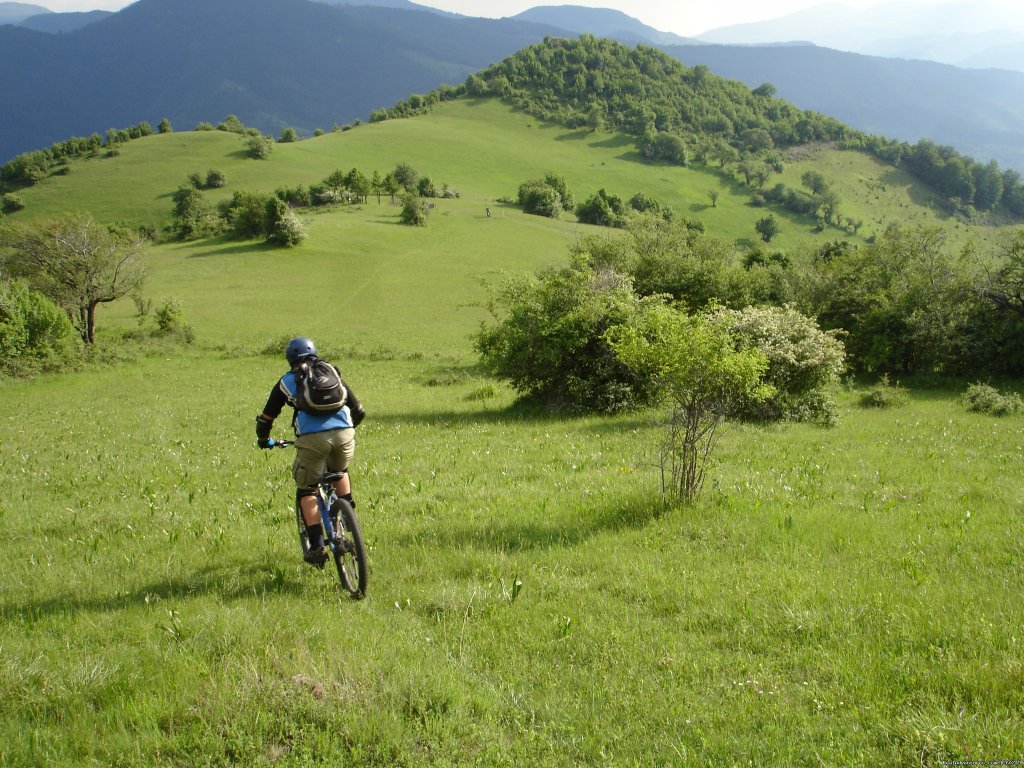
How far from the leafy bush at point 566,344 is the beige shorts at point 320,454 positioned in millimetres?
14300

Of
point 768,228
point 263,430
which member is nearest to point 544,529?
point 263,430

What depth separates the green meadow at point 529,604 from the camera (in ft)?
14.2

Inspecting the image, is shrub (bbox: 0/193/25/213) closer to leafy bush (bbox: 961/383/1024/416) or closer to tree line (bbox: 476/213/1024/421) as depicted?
tree line (bbox: 476/213/1024/421)

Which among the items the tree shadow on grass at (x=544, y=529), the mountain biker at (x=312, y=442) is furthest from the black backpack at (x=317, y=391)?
the tree shadow on grass at (x=544, y=529)

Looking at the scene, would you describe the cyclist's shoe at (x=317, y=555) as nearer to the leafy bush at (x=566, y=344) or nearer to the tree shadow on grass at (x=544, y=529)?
the tree shadow on grass at (x=544, y=529)

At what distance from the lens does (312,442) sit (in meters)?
7.07

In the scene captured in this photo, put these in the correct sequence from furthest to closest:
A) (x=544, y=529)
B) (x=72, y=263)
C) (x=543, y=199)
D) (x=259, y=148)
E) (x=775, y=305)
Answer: (x=259, y=148) < (x=543, y=199) < (x=72, y=263) < (x=775, y=305) < (x=544, y=529)

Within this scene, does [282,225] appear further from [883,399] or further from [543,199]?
[883,399]

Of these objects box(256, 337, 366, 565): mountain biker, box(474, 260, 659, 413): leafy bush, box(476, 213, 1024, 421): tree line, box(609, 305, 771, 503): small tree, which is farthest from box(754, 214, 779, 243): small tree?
box(256, 337, 366, 565): mountain biker

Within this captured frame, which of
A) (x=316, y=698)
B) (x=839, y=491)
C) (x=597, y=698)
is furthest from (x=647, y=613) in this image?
(x=839, y=491)

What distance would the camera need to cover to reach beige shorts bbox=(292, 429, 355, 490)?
7078 millimetres

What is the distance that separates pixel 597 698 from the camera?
15.9 ft

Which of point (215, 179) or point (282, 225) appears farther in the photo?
point (215, 179)

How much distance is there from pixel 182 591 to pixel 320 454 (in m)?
2.40
